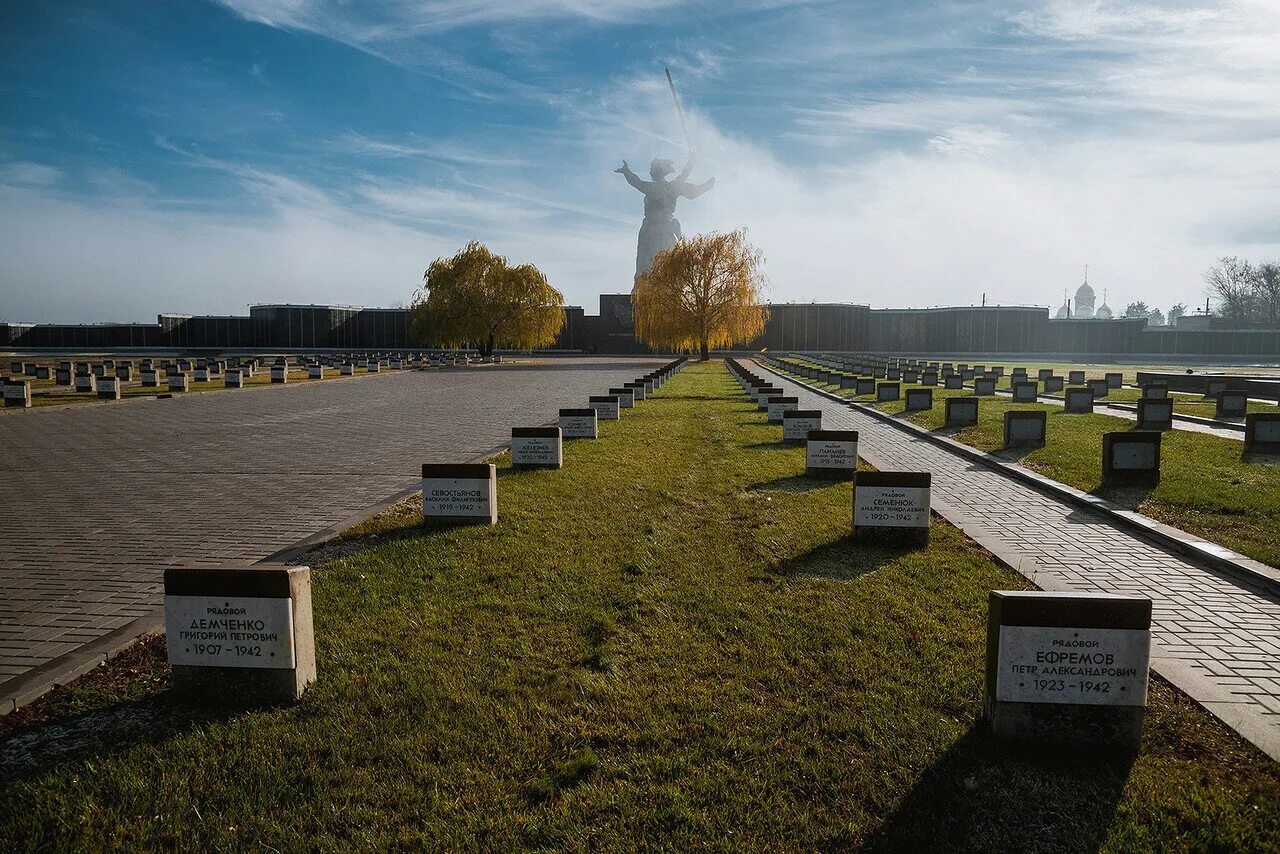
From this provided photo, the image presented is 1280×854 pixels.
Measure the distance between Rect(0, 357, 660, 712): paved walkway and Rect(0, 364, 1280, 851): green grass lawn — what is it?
108 cm

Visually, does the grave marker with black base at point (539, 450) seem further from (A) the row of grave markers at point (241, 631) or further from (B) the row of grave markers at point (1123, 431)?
(B) the row of grave markers at point (1123, 431)

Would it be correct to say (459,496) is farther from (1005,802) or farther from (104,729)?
(1005,802)

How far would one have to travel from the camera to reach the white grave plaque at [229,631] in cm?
409

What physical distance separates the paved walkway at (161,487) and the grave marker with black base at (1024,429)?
8927 millimetres

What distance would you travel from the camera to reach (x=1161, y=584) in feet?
19.8

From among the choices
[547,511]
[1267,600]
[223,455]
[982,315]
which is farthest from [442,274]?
[982,315]

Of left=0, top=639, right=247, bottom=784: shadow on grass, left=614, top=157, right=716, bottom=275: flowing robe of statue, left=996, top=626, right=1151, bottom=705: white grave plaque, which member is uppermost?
left=614, top=157, right=716, bottom=275: flowing robe of statue

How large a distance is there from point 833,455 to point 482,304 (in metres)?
48.8

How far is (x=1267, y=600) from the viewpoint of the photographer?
5.65m

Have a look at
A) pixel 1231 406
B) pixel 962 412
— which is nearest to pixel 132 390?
pixel 962 412

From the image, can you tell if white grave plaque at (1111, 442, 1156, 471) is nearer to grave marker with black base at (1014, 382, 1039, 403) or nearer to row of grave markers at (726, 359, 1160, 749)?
row of grave markers at (726, 359, 1160, 749)

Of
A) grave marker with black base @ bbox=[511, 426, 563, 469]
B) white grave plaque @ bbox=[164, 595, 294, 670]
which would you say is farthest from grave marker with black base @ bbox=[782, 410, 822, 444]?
white grave plaque @ bbox=[164, 595, 294, 670]

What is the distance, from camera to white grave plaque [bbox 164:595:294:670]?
409 cm

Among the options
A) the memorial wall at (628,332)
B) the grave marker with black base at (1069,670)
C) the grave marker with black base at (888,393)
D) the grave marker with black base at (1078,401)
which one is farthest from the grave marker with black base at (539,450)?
the memorial wall at (628,332)
